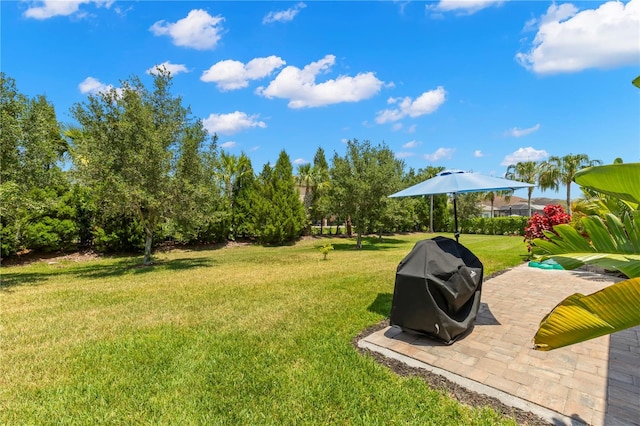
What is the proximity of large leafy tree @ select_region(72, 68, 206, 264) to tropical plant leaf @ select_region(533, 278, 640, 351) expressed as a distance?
1118 cm

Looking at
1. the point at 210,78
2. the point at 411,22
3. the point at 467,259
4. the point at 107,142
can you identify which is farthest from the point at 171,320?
the point at 411,22

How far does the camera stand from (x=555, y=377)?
3.33 metres

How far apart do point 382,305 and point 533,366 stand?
2856 mm

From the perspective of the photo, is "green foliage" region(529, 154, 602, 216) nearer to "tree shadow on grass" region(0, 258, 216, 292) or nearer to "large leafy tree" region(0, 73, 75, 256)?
"tree shadow on grass" region(0, 258, 216, 292)

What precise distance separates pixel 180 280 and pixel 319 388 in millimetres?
7207

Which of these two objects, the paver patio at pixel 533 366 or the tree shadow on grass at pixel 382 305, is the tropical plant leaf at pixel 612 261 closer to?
the paver patio at pixel 533 366

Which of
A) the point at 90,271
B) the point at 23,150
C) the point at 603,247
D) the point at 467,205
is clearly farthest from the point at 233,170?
the point at 467,205

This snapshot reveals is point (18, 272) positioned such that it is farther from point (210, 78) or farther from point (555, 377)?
point (555, 377)

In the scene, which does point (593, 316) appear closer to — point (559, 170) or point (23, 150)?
point (23, 150)

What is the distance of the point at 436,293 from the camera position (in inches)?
162

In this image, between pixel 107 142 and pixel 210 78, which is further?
pixel 210 78

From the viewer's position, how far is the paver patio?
9.29 feet

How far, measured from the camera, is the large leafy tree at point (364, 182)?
17109 millimetres

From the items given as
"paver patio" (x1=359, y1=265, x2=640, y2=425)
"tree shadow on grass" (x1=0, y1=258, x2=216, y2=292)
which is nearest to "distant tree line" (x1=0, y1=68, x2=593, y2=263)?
"tree shadow on grass" (x1=0, y1=258, x2=216, y2=292)
